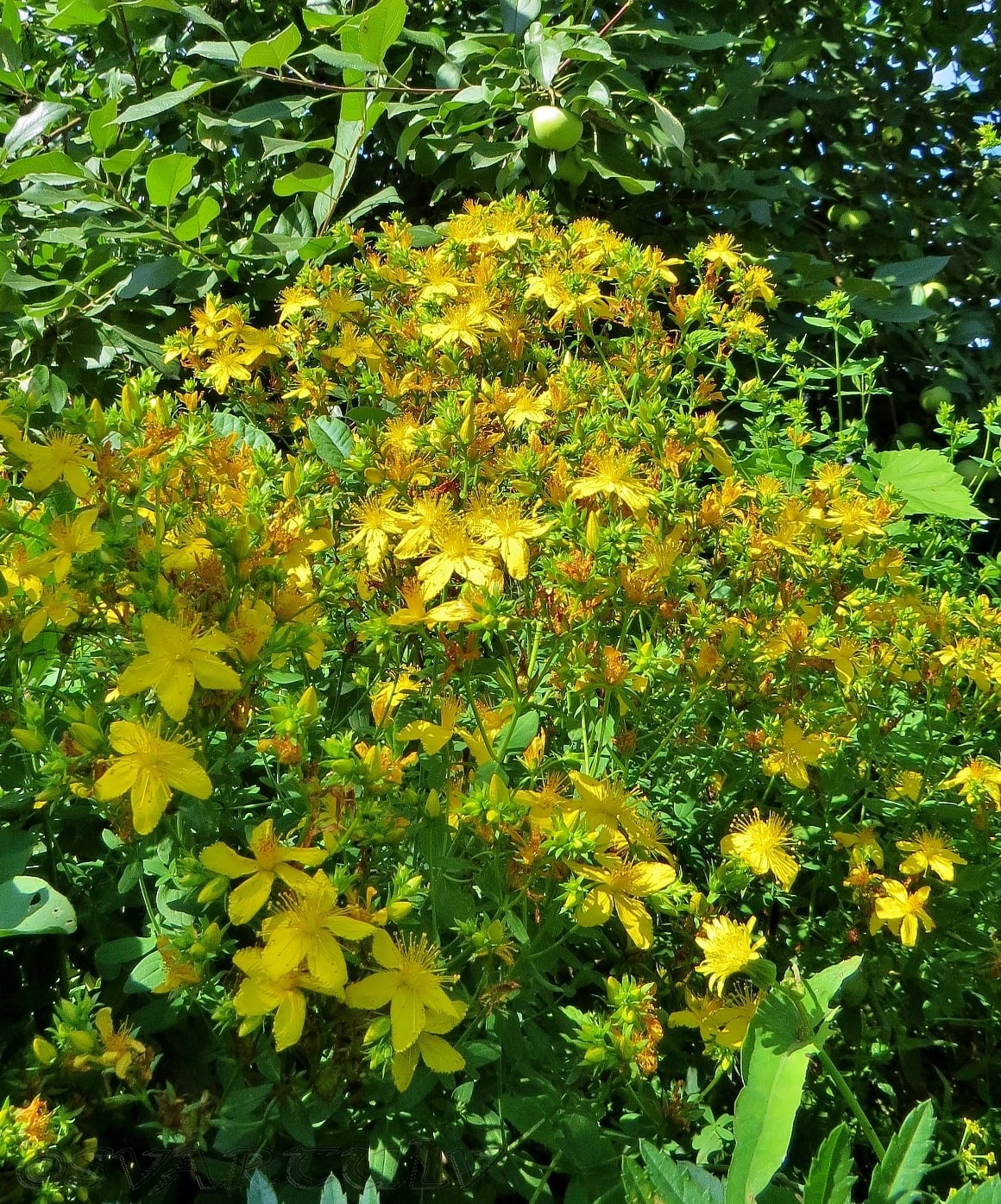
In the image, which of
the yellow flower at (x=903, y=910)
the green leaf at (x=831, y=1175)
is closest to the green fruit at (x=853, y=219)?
the yellow flower at (x=903, y=910)

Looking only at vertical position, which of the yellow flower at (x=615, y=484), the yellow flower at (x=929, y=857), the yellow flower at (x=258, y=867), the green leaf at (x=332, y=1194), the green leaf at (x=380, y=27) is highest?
the green leaf at (x=380, y=27)

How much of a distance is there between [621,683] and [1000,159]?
2124mm

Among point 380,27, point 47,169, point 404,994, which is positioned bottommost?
point 404,994

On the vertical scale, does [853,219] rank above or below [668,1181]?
above

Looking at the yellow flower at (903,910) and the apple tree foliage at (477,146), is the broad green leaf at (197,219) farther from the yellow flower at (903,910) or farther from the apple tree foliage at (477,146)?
the yellow flower at (903,910)

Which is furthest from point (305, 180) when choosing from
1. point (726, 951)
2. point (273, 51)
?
point (726, 951)

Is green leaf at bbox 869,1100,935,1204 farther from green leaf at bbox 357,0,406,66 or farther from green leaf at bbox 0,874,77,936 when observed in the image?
green leaf at bbox 357,0,406,66

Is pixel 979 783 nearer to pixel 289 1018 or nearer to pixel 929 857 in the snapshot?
pixel 929 857

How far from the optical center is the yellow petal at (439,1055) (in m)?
0.71

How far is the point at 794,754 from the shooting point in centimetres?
104

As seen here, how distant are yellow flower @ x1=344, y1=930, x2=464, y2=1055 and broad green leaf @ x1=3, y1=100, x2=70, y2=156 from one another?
55.8 inches

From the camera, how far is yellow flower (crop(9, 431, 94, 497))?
0.83m

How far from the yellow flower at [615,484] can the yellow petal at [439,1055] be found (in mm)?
482

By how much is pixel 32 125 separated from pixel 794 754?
57.3 inches
